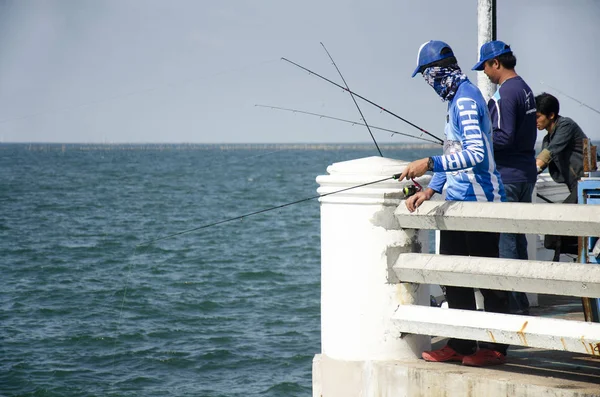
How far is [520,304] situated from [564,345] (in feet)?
8.04

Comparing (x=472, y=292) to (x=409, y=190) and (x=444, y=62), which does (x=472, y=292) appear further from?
(x=444, y=62)

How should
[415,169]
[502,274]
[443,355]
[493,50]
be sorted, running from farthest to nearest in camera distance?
[493,50] < [443,355] < [415,169] < [502,274]

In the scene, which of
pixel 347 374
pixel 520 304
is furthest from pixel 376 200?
pixel 520 304

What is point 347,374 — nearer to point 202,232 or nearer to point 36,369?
point 36,369

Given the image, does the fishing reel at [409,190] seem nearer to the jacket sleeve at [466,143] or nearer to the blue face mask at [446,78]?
the jacket sleeve at [466,143]

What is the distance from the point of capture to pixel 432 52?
14.5 feet

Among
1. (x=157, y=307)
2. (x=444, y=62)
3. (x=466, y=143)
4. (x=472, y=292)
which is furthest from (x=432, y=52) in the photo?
(x=157, y=307)

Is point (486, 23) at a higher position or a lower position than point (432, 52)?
higher

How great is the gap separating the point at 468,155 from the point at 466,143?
0.27 ft

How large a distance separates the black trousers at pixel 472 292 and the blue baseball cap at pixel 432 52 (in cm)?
88

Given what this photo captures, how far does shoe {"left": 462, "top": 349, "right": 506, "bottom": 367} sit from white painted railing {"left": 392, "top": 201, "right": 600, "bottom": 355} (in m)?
0.32

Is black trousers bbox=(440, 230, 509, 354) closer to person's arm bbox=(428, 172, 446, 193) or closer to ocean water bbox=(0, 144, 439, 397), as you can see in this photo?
person's arm bbox=(428, 172, 446, 193)

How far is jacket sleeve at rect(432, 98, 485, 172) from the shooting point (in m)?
4.21

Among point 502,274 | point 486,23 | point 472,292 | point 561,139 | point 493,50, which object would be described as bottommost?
point 472,292
